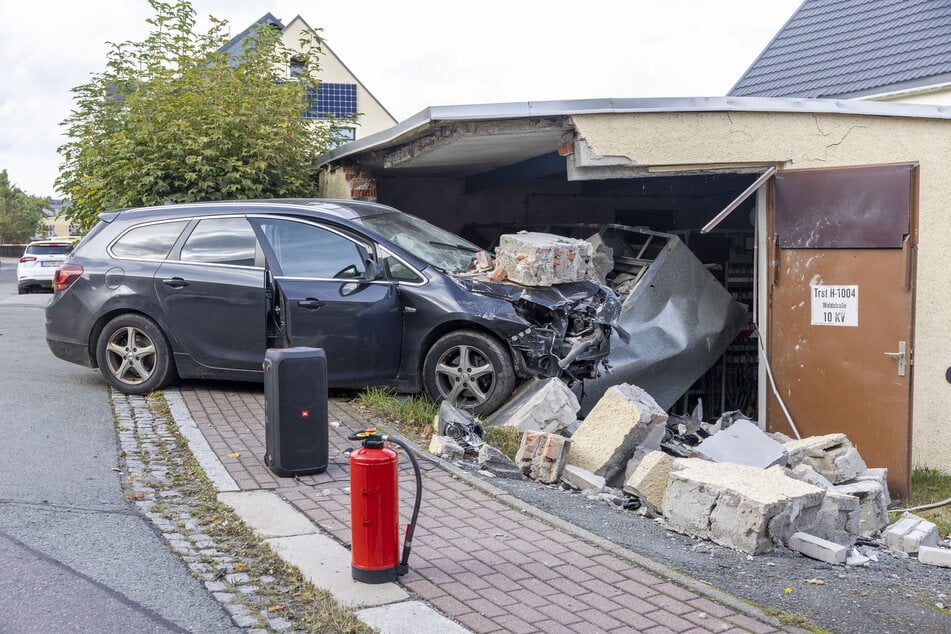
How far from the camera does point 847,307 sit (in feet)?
27.6

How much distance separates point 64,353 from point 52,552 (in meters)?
4.39

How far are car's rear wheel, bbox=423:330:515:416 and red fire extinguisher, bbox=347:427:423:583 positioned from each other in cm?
330

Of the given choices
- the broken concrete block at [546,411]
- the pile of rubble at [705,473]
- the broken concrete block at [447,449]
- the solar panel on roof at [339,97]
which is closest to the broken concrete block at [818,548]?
the pile of rubble at [705,473]

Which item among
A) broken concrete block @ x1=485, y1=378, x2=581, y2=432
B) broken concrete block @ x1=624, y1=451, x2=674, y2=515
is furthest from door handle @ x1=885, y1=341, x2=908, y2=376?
broken concrete block @ x1=624, y1=451, x2=674, y2=515

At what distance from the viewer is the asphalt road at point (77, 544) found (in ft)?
12.9

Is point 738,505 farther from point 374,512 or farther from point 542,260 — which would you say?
point 542,260

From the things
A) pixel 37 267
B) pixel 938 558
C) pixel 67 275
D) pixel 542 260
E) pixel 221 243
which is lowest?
pixel 938 558

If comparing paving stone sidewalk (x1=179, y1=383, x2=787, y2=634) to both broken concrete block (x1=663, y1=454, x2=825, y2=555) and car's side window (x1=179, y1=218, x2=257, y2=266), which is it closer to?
broken concrete block (x1=663, y1=454, x2=825, y2=555)

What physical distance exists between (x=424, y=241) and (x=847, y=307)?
401cm

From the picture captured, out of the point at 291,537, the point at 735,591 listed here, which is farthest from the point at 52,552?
the point at 735,591

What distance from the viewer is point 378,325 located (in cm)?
782

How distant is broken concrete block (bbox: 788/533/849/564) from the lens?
530cm

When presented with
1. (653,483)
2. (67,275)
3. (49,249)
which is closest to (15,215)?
(49,249)

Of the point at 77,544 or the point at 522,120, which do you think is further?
the point at 522,120
